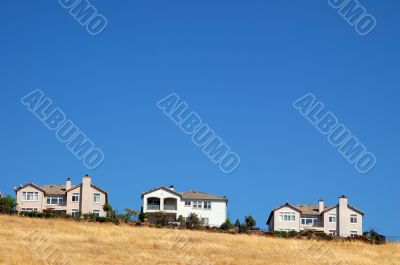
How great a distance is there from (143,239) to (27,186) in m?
49.1

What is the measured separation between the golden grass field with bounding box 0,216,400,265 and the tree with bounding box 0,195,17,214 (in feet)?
23.1

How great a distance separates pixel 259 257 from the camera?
58.7 meters

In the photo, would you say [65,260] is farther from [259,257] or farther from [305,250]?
[305,250]

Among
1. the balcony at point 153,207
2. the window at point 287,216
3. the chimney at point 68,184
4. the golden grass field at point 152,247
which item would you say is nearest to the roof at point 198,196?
the balcony at point 153,207

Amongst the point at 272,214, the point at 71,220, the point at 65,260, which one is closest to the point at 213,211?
the point at 272,214

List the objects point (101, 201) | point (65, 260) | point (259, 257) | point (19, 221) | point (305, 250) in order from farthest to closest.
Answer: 1. point (101, 201)
2. point (19, 221)
3. point (305, 250)
4. point (259, 257)
5. point (65, 260)

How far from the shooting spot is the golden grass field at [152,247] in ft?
173

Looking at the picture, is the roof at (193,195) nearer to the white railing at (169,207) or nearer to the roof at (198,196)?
the roof at (198,196)

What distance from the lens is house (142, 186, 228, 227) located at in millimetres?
112875

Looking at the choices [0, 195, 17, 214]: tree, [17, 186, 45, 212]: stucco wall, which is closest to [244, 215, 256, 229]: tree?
[0, 195, 17, 214]: tree

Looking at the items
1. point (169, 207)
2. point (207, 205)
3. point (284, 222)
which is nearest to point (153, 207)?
point (169, 207)

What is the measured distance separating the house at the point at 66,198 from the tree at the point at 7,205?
8805 mm

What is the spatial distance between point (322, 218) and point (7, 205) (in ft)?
157

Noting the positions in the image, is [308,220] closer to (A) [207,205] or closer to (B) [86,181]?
(A) [207,205]
